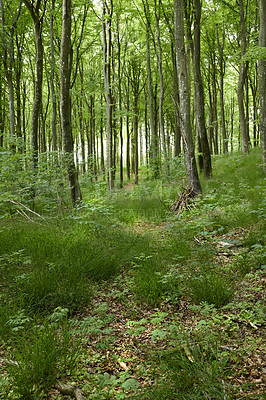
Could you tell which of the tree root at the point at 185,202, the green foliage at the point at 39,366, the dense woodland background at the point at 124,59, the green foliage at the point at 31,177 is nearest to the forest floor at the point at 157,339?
the green foliage at the point at 39,366

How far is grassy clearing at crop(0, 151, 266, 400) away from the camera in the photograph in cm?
170

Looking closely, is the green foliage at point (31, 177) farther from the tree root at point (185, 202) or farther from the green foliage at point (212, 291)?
the green foliage at point (212, 291)

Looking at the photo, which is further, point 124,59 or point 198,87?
point 124,59

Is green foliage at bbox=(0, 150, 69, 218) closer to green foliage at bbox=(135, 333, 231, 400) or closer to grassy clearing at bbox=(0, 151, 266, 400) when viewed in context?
grassy clearing at bbox=(0, 151, 266, 400)

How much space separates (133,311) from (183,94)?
6.14 meters

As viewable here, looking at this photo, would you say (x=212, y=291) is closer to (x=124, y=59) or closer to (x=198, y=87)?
(x=198, y=87)

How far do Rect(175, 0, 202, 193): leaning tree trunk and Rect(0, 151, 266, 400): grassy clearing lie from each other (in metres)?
2.09

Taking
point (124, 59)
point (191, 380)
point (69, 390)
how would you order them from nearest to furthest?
1. point (191, 380)
2. point (69, 390)
3. point (124, 59)

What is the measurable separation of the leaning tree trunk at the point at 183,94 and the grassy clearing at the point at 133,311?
209 centimetres

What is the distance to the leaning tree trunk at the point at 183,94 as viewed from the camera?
674cm

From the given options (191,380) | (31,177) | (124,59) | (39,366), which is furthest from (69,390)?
(124,59)

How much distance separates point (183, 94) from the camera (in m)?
6.88

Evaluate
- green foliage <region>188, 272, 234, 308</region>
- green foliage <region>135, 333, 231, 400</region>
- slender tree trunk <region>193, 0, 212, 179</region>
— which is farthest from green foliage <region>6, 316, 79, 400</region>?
slender tree trunk <region>193, 0, 212, 179</region>

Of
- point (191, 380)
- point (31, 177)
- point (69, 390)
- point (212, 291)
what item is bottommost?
point (69, 390)
